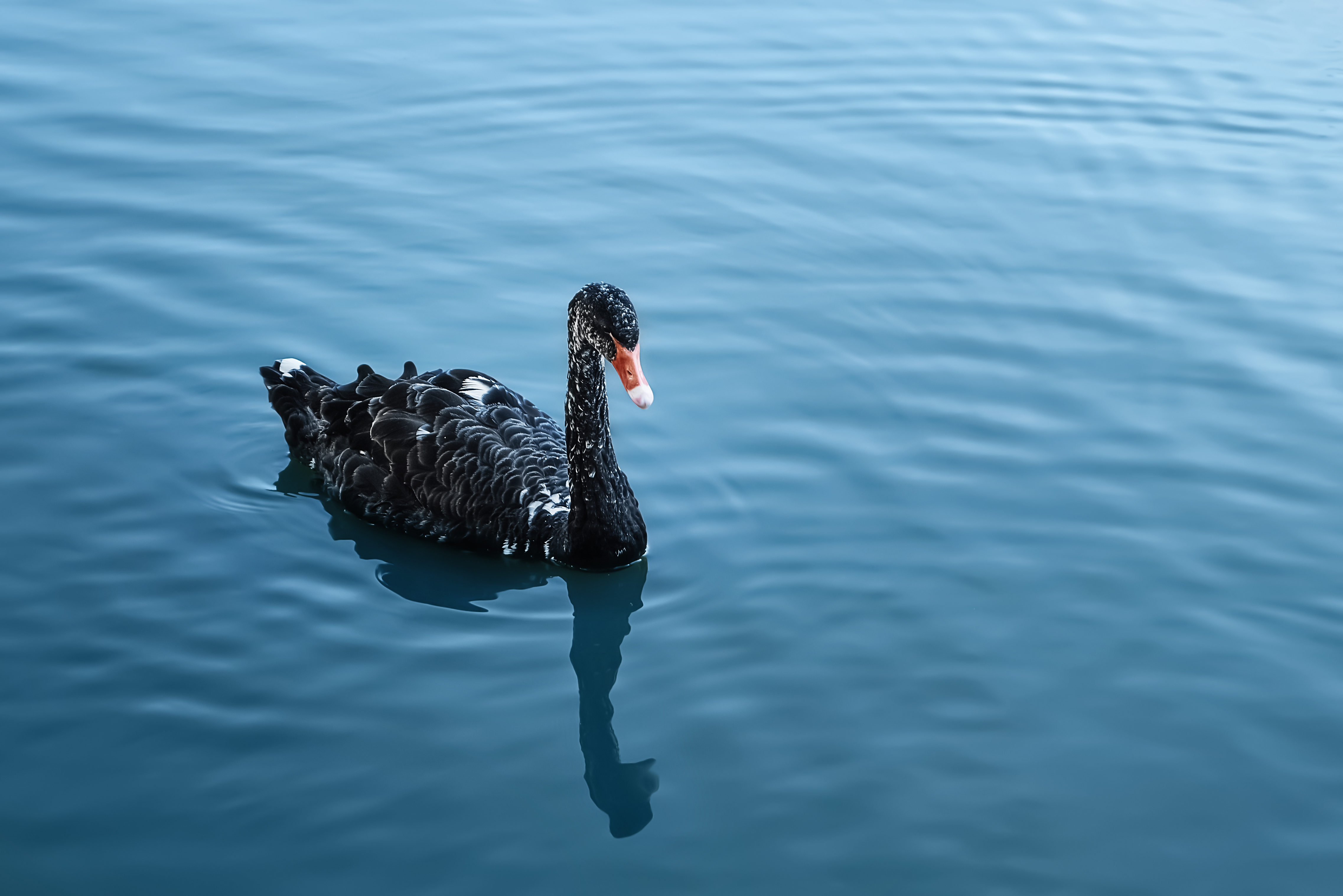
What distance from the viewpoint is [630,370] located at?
5891 millimetres

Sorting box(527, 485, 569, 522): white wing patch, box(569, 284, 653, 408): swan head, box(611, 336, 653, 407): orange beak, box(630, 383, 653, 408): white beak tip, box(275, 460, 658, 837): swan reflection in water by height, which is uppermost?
box(569, 284, 653, 408): swan head

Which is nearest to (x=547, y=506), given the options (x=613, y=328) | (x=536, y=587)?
(x=536, y=587)

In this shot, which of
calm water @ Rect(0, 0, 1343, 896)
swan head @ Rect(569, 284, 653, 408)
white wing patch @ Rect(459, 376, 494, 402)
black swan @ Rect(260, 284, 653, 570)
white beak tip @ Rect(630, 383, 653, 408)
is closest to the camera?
calm water @ Rect(0, 0, 1343, 896)

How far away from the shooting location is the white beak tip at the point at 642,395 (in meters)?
5.68

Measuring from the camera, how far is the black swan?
6.15 metres

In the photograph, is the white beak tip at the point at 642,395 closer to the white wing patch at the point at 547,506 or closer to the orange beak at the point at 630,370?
the orange beak at the point at 630,370

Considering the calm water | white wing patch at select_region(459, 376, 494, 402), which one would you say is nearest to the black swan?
white wing patch at select_region(459, 376, 494, 402)

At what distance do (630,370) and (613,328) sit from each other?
19cm

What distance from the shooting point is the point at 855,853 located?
15.5ft

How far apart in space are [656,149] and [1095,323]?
3.79m

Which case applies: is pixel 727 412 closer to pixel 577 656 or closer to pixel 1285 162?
pixel 577 656

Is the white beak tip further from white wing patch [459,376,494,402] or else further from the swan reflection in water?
white wing patch [459,376,494,402]

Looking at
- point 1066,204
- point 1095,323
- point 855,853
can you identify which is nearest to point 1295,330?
point 1095,323

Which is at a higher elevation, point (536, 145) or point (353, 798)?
point (536, 145)
